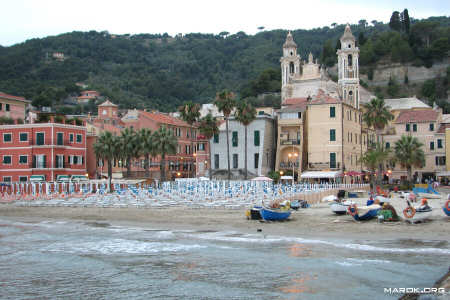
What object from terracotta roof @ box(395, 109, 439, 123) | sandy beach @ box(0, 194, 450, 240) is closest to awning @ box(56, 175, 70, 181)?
sandy beach @ box(0, 194, 450, 240)

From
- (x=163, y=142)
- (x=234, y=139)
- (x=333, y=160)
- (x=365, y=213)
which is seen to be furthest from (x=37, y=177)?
(x=365, y=213)

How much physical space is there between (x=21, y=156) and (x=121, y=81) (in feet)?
394

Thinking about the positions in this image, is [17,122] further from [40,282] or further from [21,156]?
[40,282]

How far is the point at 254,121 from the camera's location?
2539 inches

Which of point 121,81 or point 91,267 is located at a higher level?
point 121,81

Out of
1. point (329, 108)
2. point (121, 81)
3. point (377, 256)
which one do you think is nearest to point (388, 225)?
point (377, 256)

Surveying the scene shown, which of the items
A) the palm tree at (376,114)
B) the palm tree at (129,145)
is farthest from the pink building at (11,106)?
the palm tree at (376,114)

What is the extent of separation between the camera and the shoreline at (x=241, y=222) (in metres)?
24.6

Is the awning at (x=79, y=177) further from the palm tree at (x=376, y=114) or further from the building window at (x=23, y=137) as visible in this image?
the palm tree at (x=376, y=114)

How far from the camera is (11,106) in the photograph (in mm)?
72750

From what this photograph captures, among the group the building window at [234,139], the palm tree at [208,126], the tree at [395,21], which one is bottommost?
the building window at [234,139]

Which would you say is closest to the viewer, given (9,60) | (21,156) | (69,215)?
(69,215)

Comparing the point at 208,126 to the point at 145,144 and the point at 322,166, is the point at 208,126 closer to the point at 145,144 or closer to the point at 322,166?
the point at 145,144

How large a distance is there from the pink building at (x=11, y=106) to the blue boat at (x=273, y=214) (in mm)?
53290
